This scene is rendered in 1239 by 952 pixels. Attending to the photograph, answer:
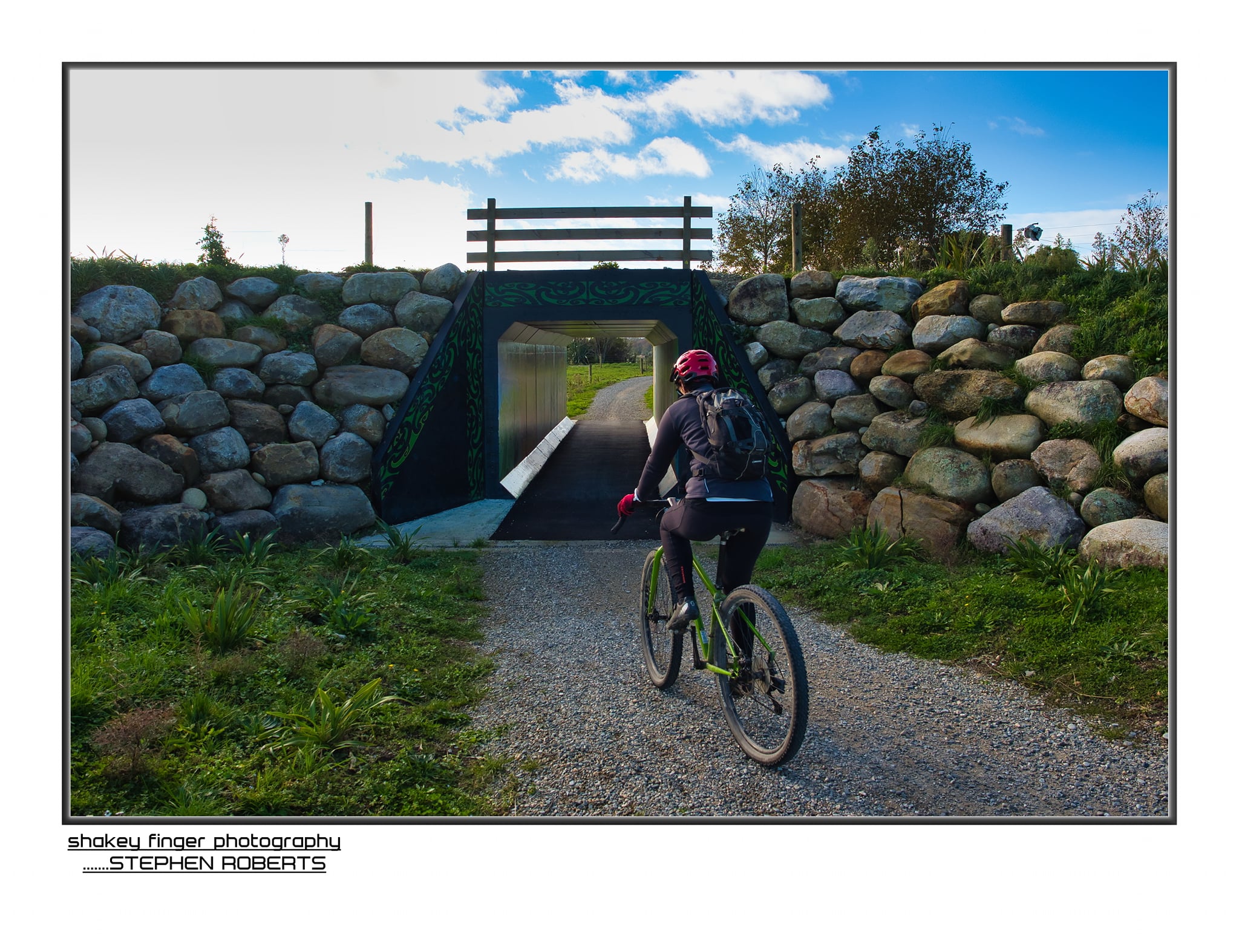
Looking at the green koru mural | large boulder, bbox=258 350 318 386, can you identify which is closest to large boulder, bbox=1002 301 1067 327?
the green koru mural

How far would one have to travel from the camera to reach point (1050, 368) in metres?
8.60

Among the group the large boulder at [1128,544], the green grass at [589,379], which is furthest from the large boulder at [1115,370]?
the green grass at [589,379]

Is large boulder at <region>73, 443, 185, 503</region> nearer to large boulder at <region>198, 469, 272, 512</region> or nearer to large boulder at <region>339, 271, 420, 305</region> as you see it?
large boulder at <region>198, 469, 272, 512</region>

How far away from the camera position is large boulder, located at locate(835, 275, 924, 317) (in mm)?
10688

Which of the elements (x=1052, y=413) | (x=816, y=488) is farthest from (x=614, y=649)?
(x=1052, y=413)

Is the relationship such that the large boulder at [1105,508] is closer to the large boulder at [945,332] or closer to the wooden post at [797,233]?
the large boulder at [945,332]

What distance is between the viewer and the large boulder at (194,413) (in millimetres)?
9234

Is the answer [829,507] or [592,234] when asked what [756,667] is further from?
[592,234]

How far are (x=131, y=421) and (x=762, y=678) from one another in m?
8.14

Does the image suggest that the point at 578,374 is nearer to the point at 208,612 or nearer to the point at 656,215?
the point at 656,215

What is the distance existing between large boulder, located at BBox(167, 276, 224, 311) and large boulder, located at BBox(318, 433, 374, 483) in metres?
2.69

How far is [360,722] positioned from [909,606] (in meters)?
4.21

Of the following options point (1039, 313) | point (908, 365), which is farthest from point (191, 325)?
point (1039, 313)

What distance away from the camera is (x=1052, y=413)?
8.21 meters
